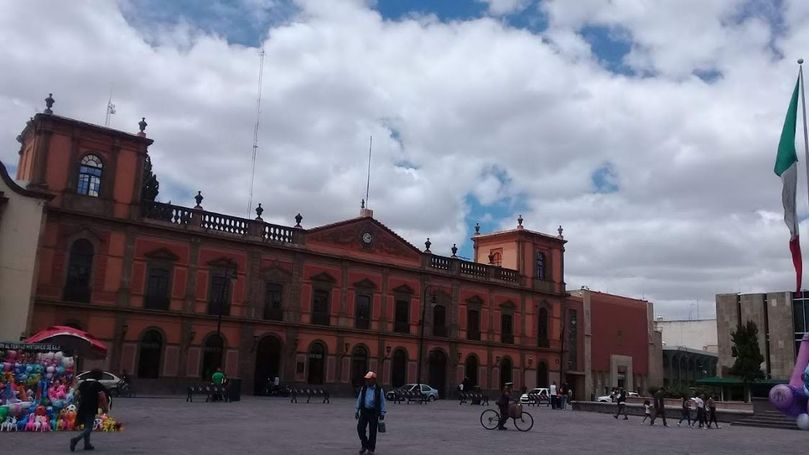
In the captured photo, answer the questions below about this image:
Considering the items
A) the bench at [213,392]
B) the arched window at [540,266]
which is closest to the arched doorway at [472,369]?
the arched window at [540,266]

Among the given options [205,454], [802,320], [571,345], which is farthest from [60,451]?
[802,320]

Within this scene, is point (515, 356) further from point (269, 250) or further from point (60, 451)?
point (60, 451)

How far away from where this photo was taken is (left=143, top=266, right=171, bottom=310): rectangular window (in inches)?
1399

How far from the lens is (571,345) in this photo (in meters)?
54.9

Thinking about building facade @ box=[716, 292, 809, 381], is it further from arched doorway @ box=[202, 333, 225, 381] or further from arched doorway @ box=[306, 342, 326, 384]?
arched doorway @ box=[202, 333, 225, 381]

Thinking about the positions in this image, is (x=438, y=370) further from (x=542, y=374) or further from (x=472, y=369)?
(x=542, y=374)

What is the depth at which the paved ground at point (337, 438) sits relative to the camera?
13.5 metres

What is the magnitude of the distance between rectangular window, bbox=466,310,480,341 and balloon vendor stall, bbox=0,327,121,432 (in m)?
33.2

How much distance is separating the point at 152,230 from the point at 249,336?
7385 mm

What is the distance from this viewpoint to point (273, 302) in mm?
39594

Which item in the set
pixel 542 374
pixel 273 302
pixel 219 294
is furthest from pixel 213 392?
pixel 542 374

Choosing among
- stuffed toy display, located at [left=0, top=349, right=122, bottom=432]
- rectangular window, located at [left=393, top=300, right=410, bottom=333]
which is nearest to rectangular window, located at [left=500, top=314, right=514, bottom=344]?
rectangular window, located at [left=393, top=300, right=410, bottom=333]

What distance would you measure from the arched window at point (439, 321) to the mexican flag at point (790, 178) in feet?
110

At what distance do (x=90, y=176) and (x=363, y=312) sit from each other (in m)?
17.0
